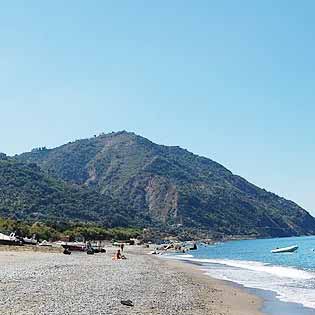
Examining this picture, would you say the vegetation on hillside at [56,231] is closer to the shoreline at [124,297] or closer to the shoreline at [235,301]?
the shoreline at [235,301]

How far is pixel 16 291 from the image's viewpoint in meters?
22.9

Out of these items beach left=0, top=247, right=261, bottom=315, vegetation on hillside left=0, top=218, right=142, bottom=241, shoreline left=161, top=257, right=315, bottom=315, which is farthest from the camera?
vegetation on hillside left=0, top=218, right=142, bottom=241

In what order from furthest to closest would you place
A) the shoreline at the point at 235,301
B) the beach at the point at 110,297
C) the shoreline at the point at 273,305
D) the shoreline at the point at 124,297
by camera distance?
1. the shoreline at the point at 273,305
2. the shoreline at the point at 235,301
3. the shoreline at the point at 124,297
4. the beach at the point at 110,297

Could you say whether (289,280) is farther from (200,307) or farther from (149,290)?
(200,307)

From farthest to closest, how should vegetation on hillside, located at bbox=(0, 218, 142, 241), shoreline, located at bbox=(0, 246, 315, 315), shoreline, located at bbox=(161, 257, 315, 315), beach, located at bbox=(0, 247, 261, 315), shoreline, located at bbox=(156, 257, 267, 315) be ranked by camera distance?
vegetation on hillside, located at bbox=(0, 218, 142, 241) < shoreline, located at bbox=(161, 257, 315, 315) < shoreline, located at bbox=(156, 257, 267, 315) < shoreline, located at bbox=(0, 246, 315, 315) < beach, located at bbox=(0, 247, 261, 315)

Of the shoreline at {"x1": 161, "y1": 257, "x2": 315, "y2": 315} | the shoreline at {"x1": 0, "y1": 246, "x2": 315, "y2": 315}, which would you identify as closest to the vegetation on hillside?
the shoreline at {"x1": 0, "y1": 246, "x2": 315, "y2": 315}

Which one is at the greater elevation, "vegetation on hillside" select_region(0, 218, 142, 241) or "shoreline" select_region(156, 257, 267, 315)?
"vegetation on hillside" select_region(0, 218, 142, 241)

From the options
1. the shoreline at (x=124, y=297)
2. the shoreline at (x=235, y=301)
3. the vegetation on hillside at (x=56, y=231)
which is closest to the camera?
the shoreline at (x=124, y=297)

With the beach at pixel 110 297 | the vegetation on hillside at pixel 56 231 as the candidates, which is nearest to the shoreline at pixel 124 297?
the beach at pixel 110 297

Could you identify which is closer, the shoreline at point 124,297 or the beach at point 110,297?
the beach at point 110,297

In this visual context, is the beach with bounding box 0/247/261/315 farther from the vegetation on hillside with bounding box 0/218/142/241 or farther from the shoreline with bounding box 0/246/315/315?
the vegetation on hillside with bounding box 0/218/142/241

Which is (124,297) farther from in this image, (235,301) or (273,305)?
(273,305)

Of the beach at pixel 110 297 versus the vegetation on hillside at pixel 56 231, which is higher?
the vegetation on hillside at pixel 56 231

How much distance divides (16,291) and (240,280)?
26.0 meters
